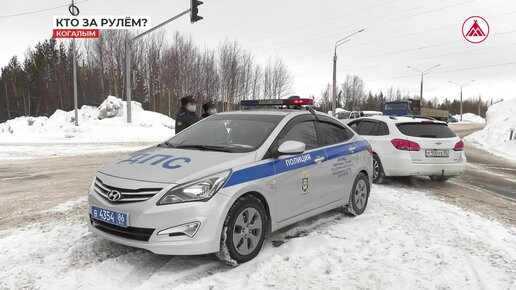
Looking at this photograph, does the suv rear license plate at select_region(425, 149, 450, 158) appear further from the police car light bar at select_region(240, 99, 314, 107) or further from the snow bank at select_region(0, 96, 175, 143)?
the snow bank at select_region(0, 96, 175, 143)

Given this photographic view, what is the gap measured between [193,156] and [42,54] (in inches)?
2627

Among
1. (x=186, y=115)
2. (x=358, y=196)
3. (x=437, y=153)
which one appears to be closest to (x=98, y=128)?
(x=186, y=115)

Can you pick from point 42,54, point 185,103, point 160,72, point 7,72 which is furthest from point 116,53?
point 185,103

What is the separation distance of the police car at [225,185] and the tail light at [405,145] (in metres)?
3.18

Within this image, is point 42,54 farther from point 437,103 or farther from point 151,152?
point 437,103

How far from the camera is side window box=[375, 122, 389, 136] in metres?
8.77

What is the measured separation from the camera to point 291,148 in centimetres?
Answer: 439

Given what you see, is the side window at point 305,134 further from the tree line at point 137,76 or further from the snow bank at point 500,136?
the tree line at point 137,76

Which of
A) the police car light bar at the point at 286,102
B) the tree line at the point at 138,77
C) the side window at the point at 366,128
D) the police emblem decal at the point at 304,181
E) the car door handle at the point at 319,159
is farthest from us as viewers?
the tree line at the point at 138,77

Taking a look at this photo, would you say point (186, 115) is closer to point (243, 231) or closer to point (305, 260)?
point (243, 231)

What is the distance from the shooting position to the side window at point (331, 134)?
5.44m

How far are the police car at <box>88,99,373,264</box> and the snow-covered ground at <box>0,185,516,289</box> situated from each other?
11.2 inches

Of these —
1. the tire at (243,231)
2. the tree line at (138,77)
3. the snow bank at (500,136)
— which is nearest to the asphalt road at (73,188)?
the tire at (243,231)

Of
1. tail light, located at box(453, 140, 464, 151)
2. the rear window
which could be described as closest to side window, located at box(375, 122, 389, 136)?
the rear window
